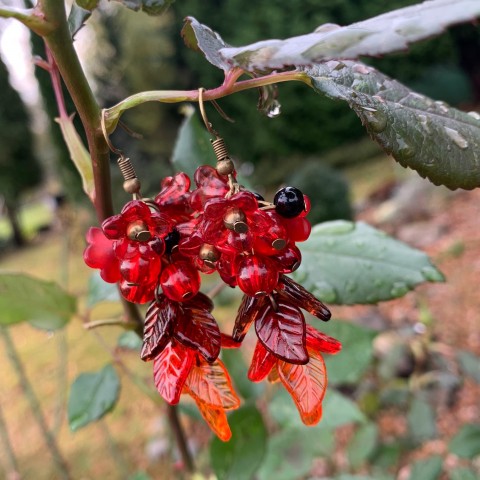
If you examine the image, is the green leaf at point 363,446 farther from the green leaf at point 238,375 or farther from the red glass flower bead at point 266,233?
the red glass flower bead at point 266,233

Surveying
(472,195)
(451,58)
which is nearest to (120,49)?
(451,58)

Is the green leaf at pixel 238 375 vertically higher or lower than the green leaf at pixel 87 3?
lower

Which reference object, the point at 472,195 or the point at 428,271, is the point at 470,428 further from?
the point at 472,195

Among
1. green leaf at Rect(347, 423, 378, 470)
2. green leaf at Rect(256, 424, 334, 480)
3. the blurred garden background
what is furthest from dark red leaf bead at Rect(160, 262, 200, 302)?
green leaf at Rect(347, 423, 378, 470)

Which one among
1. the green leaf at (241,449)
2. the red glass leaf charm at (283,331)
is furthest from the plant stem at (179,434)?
the red glass leaf charm at (283,331)

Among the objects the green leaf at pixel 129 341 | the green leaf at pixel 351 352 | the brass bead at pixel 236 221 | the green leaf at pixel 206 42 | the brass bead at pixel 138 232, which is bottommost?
the green leaf at pixel 351 352

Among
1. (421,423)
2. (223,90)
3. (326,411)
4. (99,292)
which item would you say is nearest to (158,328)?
(223,90)

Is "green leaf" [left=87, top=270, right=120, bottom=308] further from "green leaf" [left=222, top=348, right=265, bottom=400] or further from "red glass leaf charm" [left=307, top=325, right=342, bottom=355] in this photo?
"red glass leaf charm" [left=307, top=325, right=342, bottom=355]
